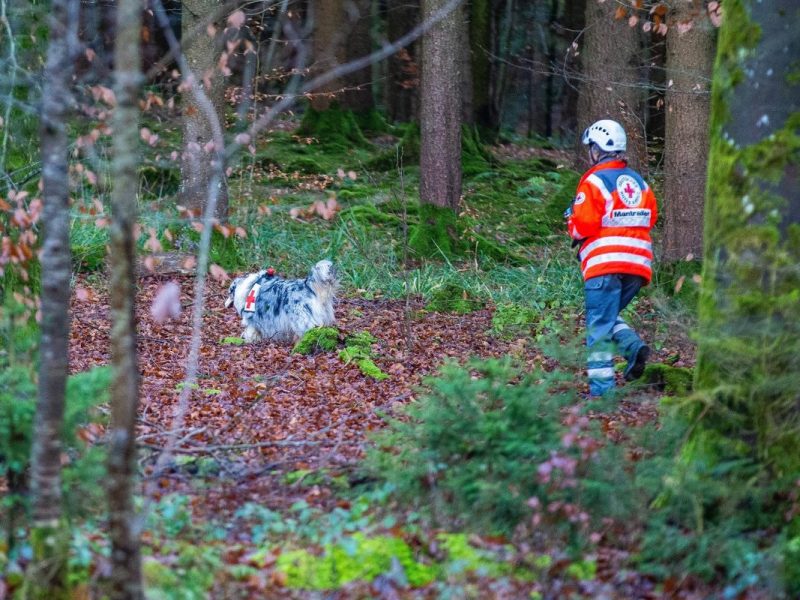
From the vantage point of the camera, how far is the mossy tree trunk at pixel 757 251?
191 inches

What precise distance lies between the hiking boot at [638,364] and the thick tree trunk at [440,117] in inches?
→ 268

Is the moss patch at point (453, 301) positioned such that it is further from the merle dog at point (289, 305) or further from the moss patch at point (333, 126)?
the moss patch at point (333, 126)

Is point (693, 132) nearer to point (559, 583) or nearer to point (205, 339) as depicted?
point (205, 339)

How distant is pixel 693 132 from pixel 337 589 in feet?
27.2

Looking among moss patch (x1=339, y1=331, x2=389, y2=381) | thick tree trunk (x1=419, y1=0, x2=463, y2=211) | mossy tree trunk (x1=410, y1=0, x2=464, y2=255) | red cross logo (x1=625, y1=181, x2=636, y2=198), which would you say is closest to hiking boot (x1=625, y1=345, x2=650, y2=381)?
red cross logo (x1=625, y1=181, x2=636, y2=198)

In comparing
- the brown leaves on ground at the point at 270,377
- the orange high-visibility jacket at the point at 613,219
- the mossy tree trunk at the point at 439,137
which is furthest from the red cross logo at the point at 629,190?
the mossy tree trunk at the point at 439,137

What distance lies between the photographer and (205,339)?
10.6m

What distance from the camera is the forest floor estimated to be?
14.9ft

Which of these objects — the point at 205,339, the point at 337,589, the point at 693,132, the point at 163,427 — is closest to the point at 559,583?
the point at 337,589

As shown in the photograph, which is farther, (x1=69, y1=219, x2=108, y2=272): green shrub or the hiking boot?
(x1=69, y1=219, x2=108, y2=272): green shrub

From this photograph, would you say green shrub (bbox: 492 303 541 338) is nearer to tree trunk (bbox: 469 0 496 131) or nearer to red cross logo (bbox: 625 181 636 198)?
red cross logo (bbox: 625 181 636 198)

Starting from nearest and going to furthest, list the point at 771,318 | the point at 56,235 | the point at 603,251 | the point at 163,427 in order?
the point at 56,235, the point at 771,318, the point at 163,427, the point at 603,251

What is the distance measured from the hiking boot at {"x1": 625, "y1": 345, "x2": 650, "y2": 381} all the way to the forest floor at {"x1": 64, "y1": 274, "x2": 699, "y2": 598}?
30cm

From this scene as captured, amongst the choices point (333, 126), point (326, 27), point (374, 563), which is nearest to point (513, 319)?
point (374, 563)
